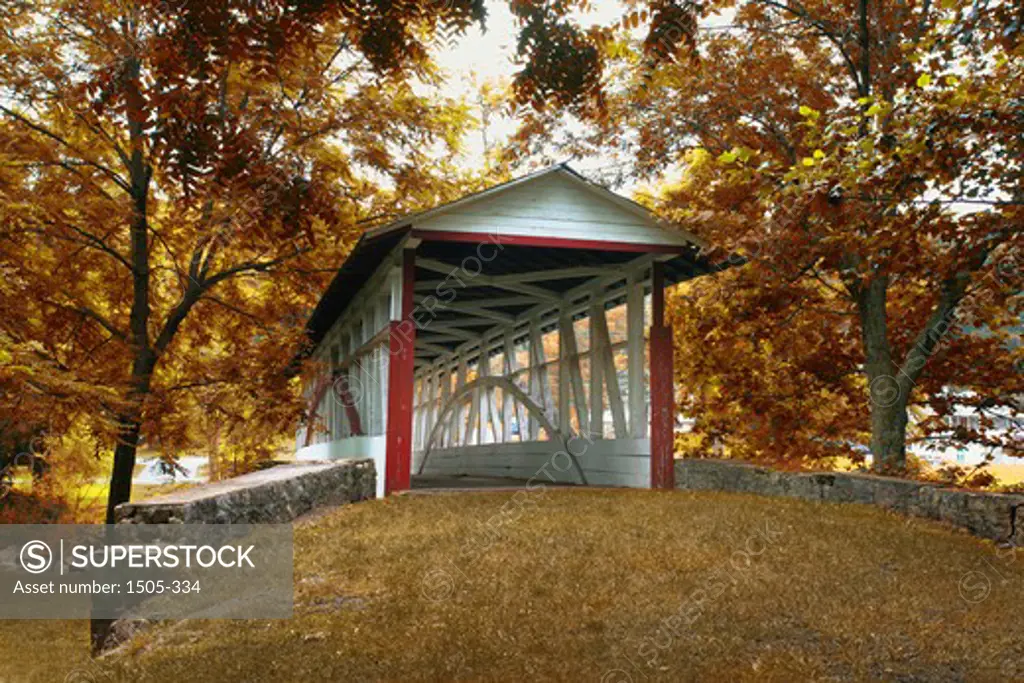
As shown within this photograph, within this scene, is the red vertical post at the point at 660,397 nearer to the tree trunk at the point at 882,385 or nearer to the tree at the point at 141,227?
the tree trunk at the point at 882,385

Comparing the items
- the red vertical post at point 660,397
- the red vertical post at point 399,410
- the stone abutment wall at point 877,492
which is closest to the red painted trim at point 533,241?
the red vertical post at point 660,397

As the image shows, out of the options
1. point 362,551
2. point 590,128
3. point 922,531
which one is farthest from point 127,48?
point 922,531

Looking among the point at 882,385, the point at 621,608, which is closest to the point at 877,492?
the point at 882,385

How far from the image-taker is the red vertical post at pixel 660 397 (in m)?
12.0

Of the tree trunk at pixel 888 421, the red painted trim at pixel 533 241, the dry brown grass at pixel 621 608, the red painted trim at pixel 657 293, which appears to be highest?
the red painted trim at pixel 533 241

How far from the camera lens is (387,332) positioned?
12023 mm

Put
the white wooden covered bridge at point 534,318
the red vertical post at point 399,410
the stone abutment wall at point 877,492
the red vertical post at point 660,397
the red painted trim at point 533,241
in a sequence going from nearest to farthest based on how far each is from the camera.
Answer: the stone abutment wall at point 877,492 < the red vertical post at point 399,410 < the red painted trim at point 533,241 < the white wooden covered bridge at point 534,318 < the red vertical post at point 660,397

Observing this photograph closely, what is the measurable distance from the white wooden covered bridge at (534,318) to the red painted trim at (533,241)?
18mm

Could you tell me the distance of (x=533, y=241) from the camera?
11516 millimetres

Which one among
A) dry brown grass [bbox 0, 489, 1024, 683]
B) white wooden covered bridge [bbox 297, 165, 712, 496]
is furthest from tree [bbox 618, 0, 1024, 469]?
dry brown grass [bbox 0, 489, 1024, 683]

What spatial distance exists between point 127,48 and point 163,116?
21.6ft

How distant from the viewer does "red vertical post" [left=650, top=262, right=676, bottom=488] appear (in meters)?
12.0

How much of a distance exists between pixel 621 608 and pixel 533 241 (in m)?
6.55

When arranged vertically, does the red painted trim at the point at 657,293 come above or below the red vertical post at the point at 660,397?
above
